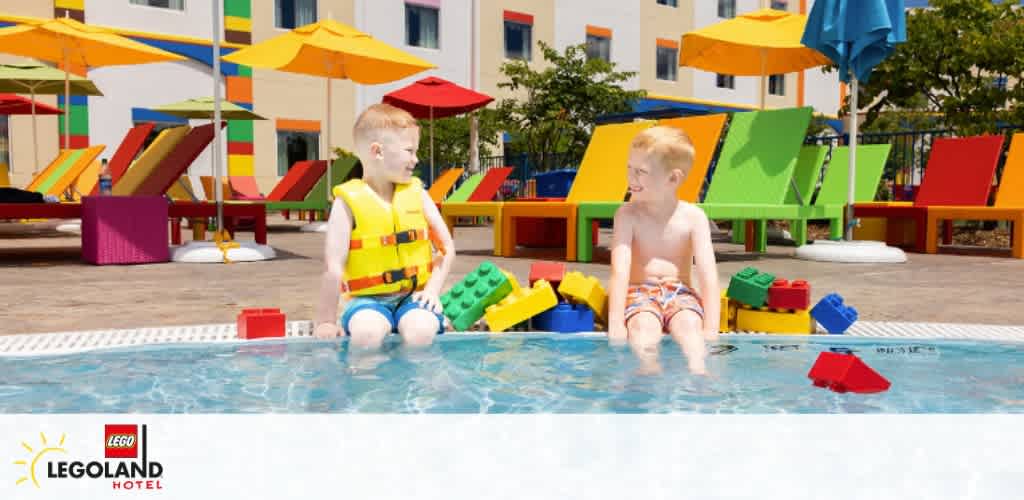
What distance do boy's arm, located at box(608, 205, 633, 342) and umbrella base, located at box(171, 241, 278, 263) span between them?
557 cm

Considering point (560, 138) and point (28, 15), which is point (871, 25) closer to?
point (560, 138)

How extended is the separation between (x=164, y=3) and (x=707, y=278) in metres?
20.6

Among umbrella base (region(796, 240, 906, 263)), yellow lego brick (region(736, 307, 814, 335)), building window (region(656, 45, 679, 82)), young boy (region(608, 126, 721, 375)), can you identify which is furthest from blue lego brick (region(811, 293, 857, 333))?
building window (region(656, 45, 679, 82))

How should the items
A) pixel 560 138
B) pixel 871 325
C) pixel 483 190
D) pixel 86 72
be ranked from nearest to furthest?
pixel 871 325 < pixel 483 190 < pixel 86 72 < pixel 560 138

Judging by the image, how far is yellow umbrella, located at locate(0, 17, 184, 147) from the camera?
34.8ft

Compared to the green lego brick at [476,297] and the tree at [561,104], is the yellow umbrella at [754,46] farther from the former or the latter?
the tree at [561,104]

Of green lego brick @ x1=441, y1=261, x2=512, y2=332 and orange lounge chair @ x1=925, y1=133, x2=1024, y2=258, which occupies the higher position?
orange lounge chair @ x1=925, y1=133, x2=1024, y2=258

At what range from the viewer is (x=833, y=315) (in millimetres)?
3596

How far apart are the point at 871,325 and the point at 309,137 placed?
68.3ft

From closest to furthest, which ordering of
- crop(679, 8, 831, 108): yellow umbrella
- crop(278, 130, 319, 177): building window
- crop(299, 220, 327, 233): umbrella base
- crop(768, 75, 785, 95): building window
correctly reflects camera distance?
crop(679, 8, 831, 108): yellow umbrella
crop(299, 220, 327, 233): umbrella base
crop(278, 130, 319, 177): building window
crop(768, 75, 785, 95): building window

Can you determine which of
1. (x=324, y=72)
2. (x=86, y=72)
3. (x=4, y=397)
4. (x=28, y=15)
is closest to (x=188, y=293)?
(x=4, y=397)

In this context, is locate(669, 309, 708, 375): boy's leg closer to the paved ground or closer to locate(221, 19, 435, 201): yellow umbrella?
the paved ground

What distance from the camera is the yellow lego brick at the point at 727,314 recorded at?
372 centimetres

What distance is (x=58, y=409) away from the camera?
2402mm
